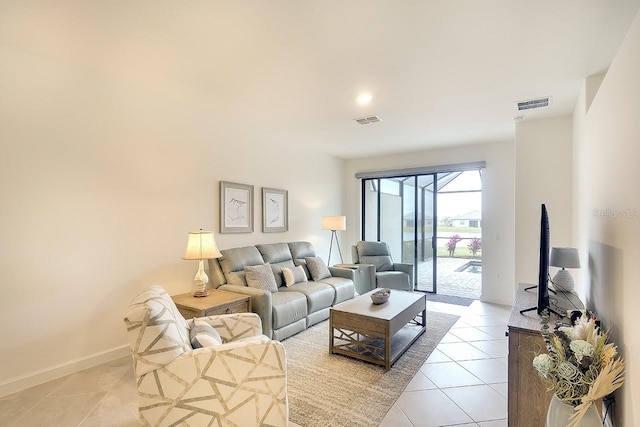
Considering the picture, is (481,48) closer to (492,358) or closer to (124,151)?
(492,358)

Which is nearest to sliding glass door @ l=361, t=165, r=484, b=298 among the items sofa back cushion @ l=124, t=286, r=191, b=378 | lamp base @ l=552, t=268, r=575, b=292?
lamp base @ l=552, t=268, r=575, b=292

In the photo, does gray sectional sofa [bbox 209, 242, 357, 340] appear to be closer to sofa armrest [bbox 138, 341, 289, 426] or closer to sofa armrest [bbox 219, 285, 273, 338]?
sofa armrest [bbox 219, 285, 273, 338]

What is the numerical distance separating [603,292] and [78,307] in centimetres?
411

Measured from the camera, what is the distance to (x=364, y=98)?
3352 millimetres

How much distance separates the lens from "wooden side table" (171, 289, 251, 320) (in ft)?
9.16

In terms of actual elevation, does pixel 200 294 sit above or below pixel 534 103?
below

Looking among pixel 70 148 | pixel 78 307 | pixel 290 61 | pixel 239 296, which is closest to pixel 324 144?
pixel 290 61

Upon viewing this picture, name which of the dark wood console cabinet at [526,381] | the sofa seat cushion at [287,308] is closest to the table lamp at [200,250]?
the sofa seat cushion at [287,308]

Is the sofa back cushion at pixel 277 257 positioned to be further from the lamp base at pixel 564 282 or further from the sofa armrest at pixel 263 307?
the lamp base at pixel 564 282

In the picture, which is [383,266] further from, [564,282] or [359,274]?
[564,282]

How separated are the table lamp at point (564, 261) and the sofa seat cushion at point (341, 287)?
247 centimetres

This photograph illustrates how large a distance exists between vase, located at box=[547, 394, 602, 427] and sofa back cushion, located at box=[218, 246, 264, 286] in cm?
295

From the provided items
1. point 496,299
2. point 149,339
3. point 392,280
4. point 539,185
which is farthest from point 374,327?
point 496,299

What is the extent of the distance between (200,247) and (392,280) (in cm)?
332
